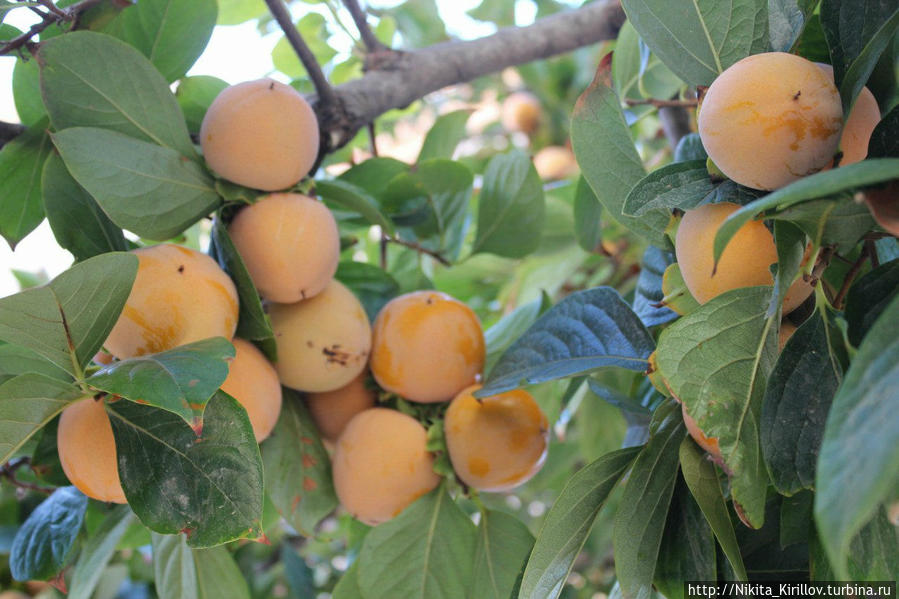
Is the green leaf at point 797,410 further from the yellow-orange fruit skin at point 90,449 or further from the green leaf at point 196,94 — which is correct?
the green leaf at point 196,94

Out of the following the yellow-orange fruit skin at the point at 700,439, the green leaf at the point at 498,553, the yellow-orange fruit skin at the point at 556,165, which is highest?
the yellow-orange fruit skin at the point at 700,439

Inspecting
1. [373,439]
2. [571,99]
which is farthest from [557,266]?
[571,99]

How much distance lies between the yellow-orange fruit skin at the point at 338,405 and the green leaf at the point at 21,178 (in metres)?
0.30

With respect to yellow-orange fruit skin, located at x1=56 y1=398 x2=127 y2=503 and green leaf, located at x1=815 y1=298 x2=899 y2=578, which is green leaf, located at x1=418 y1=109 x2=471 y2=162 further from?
green leaf, located at x1=815 y1=298 x2=899 y2=578

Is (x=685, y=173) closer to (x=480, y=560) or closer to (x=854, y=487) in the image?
(x=854, y=487)

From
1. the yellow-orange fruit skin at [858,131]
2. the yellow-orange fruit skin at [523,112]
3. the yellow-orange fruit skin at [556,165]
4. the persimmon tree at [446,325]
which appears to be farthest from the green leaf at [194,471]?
the yellow-orange fruit skin at [523,112]

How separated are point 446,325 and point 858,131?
384 millimetres

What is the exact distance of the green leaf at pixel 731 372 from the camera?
1.44 ft

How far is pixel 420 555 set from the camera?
2.16 ft

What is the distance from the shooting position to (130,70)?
62 centimetres

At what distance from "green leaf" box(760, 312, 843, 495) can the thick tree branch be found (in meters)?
0.51

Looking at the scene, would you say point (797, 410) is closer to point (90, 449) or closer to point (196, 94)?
point (90, 449)

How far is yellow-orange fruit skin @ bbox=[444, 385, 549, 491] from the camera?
671 millimetres

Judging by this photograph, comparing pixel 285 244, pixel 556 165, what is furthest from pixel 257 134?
pixel 556 165
